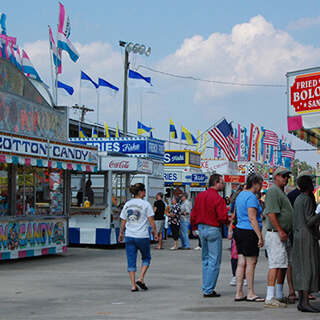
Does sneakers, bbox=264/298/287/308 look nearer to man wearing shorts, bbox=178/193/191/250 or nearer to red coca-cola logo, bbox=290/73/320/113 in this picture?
red coca-cola logo, bbox=290/73/320/113

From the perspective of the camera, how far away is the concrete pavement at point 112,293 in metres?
8.20

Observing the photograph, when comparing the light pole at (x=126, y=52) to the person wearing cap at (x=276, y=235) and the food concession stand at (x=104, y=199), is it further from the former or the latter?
the person wearing cap at (x=276, y=235)

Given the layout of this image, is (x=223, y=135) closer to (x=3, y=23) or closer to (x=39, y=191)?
(x=3, y=23)

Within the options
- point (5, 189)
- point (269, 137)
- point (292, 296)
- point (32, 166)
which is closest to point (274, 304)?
point (292, 296)

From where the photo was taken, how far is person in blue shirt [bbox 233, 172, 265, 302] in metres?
8.98

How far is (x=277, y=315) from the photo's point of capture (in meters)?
7.91

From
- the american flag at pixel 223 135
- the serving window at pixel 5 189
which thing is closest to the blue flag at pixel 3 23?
the serving window at pixel 5 189

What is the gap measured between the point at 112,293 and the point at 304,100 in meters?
4.19

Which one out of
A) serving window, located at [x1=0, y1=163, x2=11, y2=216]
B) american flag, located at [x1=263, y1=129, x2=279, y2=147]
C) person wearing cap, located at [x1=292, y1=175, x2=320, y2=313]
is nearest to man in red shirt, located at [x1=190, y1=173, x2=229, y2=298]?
person wearing cap, located at [x1=292, y1=175, x2=320, y2=313]

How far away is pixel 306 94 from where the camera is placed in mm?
8852

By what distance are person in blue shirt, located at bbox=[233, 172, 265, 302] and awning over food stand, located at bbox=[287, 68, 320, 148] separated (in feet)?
3.34

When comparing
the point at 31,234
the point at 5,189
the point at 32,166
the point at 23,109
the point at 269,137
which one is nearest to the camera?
the point at 5,189

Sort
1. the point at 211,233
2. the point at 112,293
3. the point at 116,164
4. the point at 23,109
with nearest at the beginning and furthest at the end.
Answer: the point at 211,233
the point at 112,293
the point at 23,109
the point at 116,164

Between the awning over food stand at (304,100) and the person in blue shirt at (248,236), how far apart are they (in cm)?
102
